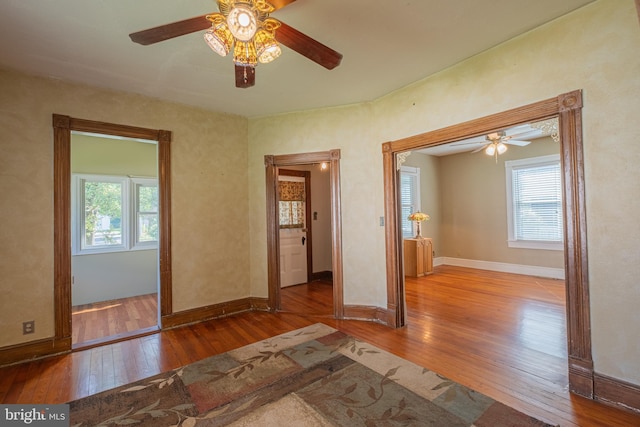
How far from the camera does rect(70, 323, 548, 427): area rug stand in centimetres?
179

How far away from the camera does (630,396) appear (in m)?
1.80

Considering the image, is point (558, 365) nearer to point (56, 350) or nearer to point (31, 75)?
point (56, 350)

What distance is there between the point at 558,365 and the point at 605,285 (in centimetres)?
94

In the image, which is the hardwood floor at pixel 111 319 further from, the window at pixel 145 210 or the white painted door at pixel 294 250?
the white painted door at pixel 294 250

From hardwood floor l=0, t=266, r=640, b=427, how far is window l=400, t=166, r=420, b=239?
2202mm

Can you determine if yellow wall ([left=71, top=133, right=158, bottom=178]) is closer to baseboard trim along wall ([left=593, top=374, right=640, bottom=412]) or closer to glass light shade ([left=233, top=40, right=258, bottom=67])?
glass light shade ([left=233, top=40, right=258, bottom=67])

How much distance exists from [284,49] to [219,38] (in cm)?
98

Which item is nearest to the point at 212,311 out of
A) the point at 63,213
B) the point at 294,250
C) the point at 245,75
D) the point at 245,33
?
the point at 63,213

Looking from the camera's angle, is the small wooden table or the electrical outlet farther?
the small wooden table

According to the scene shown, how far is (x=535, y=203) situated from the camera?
5.67 m

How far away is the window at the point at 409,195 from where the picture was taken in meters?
6.47

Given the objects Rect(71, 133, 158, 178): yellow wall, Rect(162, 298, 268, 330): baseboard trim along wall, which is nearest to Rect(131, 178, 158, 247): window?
Rect(71, 133, 158, 178): yellow wall

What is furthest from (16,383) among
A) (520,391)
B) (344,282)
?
(520,391)

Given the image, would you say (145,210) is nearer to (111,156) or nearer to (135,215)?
(135,215)
